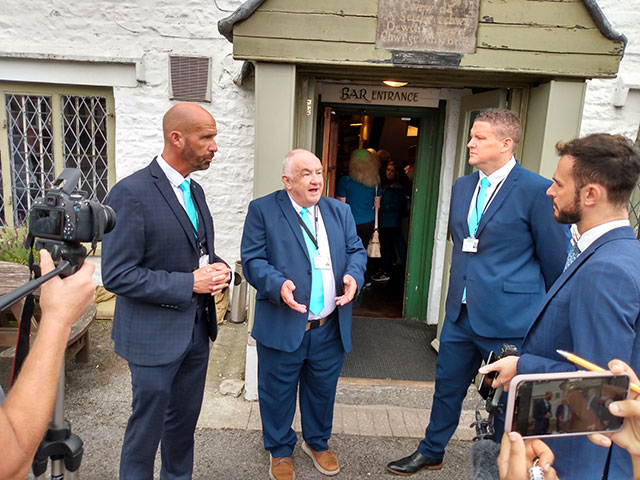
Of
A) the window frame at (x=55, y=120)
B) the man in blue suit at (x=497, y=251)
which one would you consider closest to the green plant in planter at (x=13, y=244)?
the window frame at (x=55, y=120)

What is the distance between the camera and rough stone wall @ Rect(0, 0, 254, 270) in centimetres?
508

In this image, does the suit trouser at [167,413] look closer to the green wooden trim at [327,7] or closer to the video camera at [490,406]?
the video camera at [490,406]

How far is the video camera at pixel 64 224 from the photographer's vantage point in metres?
1.48

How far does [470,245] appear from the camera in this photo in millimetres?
2998

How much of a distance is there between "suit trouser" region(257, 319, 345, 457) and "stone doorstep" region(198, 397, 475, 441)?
509 millimetres

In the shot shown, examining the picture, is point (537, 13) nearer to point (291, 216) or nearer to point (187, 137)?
point (291, 216)

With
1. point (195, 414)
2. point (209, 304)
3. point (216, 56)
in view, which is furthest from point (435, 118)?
point (195, 414)

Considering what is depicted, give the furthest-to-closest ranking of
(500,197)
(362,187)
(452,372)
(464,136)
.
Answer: (362,187)
(464,136)
(452,372)
(500,197)

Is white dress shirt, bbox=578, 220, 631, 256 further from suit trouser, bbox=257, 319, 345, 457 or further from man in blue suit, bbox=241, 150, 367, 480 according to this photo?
suit trouser, bbox=257, 319, 345, 457

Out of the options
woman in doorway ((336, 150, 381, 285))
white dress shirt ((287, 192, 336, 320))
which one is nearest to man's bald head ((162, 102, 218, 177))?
white dress shirt ((287, 192, 336, 320))

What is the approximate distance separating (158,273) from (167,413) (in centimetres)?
87

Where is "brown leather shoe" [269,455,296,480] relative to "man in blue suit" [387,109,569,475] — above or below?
below

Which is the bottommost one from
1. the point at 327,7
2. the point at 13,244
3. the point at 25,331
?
the point at 13,244

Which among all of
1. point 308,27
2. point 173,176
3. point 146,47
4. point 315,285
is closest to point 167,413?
point 315,285
